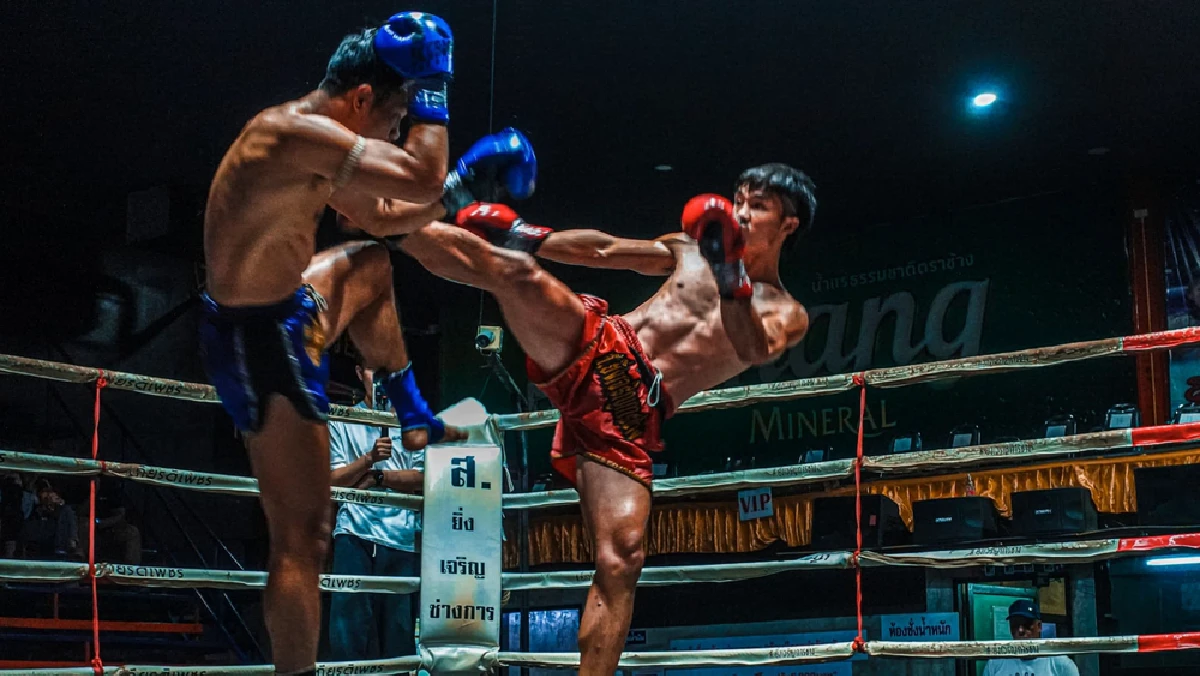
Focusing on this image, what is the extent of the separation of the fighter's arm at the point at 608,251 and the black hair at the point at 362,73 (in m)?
0.64

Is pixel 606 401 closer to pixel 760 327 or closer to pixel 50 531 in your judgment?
pixel 760 327

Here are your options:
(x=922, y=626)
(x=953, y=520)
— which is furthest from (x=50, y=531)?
(x=953, y=520)

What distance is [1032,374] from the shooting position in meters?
8.19

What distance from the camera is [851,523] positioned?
675cm

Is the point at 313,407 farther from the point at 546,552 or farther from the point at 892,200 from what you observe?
the point at 892,200

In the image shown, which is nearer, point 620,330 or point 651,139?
point 620,330

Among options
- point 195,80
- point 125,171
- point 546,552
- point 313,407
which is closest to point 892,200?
point 546,552

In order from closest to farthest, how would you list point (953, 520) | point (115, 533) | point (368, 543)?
point (368, 543) → point (953, 520) → point (115, 533)

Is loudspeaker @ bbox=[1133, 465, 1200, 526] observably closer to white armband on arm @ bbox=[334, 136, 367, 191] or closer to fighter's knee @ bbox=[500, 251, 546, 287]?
fighter's knee @ bbox=[500, 251, 546, 287]

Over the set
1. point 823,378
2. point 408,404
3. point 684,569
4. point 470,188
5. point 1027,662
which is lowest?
point 1027,662

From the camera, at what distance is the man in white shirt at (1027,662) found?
221 inches

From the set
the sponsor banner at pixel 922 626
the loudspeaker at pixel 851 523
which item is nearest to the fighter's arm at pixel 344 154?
the loudspeaker at pixel 851 523

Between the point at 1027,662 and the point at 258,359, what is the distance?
476 cm

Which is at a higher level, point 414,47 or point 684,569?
point 414,47
